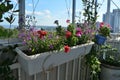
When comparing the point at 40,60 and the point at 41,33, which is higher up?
Result: the point at 41,33

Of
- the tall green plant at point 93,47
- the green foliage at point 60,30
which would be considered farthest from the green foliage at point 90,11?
the green foliage at point 60,30

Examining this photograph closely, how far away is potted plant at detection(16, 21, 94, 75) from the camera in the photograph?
1.61m

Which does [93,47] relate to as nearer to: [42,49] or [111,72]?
[111,72]

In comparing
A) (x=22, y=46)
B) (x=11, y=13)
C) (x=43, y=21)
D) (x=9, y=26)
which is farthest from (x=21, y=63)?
(x=43, y=21)

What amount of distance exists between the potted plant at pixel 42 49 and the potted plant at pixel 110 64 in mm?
954

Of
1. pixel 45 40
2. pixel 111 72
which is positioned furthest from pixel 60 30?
pixel 111 72

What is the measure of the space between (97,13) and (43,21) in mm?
1270

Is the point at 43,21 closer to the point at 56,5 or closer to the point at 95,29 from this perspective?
the point at 56,5

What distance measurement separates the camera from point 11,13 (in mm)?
1601

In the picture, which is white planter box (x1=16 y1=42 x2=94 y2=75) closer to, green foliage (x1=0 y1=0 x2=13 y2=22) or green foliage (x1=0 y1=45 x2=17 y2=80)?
green foliage (x1=0 y1=45 x2=17 y2=80)

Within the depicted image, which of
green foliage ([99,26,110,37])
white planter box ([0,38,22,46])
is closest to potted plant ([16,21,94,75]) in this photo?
white planter box ([0,38,22,46])

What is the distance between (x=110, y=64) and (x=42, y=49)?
1474mm

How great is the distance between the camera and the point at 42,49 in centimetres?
176

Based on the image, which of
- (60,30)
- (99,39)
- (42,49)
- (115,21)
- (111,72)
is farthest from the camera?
(115,21)
